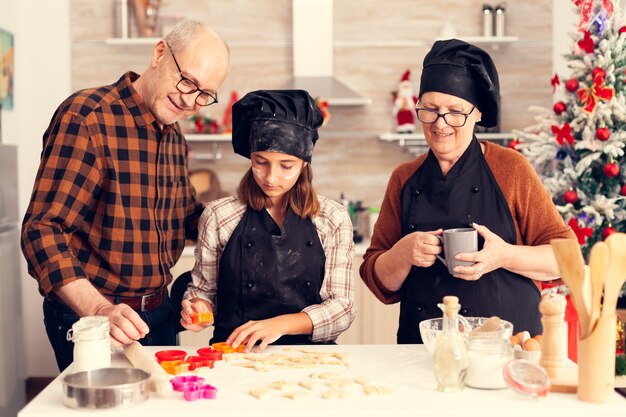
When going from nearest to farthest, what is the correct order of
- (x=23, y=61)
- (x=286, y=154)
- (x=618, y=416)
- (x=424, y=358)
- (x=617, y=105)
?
1. (x=618, y=416)
2. (x=424, y=358)
3. (x=286, y=154)
4. (x=617, y=105)
5. (x=23, y=61)

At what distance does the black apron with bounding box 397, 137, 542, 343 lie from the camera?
2.08 m

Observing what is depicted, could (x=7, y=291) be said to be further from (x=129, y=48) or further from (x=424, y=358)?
(x=424, y=358)

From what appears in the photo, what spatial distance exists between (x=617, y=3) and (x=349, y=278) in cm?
268

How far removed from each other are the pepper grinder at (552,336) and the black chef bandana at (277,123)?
0.88 m

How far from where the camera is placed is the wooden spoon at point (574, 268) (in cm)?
150

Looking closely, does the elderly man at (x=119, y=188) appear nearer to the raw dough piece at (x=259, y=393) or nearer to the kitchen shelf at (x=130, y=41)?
the raw dough piece at (x=259, y=393)

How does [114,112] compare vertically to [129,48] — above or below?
below

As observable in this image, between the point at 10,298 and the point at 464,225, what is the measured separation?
9.40 ft

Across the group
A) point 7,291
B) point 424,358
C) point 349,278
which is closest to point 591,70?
point 349,278

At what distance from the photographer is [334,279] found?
2.23 metres

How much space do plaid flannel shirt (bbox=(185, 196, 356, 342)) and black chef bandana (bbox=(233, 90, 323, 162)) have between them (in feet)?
0.61

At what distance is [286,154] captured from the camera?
219 cm

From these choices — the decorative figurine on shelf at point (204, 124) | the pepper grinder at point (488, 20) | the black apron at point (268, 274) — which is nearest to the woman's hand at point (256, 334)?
the black apron at point (268, 274)

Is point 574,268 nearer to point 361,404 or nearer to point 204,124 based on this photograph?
point 361,404
